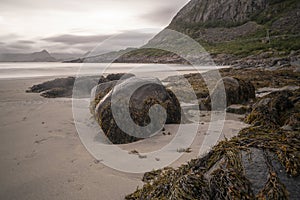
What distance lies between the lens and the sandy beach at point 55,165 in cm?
329

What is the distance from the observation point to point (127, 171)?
3.89 meters

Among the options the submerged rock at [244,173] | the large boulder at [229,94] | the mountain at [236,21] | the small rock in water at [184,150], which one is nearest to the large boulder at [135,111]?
the small rock in water at [184,150]

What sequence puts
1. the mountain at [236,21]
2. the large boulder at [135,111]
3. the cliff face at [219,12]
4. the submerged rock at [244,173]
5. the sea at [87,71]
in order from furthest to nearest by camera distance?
the cliff face at [219,12] → the mountain at [236,21] → the sea at [87,71] → the large boulder at [135,111] → the submerged rock at [244,173]

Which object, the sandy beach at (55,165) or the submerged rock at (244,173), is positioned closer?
the submerged rock at (244,173)

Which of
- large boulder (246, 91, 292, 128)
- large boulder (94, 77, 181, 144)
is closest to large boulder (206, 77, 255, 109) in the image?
large boulder (246, 91, 292, 128)

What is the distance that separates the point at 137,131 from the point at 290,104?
14.8 ft

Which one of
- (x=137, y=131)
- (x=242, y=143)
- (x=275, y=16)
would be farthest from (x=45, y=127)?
(x=275, y=16)

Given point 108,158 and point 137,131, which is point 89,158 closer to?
point 108,158

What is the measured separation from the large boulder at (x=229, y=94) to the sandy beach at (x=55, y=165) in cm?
222

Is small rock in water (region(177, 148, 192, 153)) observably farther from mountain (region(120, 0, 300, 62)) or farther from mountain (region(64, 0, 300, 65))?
mountain (region(120, 0, 300, 62))

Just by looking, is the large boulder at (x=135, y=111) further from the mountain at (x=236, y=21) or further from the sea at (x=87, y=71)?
the mountain at (x=236, y=21)

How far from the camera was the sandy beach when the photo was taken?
3295 millimetres

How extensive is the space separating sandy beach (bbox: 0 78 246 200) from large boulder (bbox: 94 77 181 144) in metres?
0.32

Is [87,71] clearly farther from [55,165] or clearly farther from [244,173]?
[244,173]
